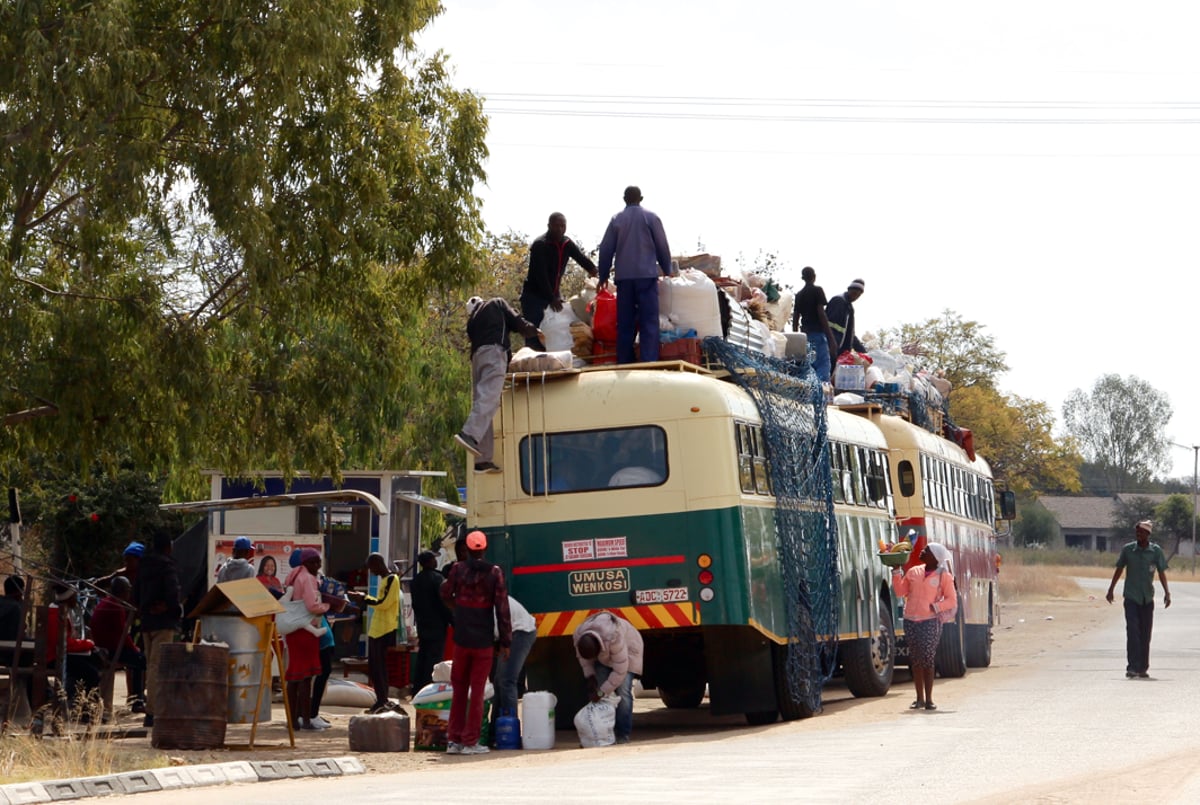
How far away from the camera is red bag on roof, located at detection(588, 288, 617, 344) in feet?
58.7

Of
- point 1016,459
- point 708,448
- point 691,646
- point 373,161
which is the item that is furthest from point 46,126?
point 1016,459

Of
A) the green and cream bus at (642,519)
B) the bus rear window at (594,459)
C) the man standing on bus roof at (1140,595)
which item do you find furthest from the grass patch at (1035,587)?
the bus rear window at (594,459)

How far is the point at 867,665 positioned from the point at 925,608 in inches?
97.4

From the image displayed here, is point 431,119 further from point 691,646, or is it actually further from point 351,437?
point 351,437

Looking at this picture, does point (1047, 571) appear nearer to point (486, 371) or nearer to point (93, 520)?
point (93, 520)

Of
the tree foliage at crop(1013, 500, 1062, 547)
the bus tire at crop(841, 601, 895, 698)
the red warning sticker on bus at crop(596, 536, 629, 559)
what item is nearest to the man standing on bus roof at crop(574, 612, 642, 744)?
the red warning sticker on bus at crop(596, 536, 629, 559)

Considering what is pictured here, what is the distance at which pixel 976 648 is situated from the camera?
2636 centimetres

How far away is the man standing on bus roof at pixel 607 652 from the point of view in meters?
15.4

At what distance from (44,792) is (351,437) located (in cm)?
1830

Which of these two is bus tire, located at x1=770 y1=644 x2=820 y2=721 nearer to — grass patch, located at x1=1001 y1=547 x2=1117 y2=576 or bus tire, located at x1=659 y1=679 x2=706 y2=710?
bus tire, located at x1=659 y1=679 x2=706 y2=710

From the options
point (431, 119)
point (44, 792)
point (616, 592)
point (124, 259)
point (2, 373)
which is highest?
point (431, 119)

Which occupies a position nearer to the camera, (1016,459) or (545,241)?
(545,241)

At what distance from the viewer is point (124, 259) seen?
1795cm

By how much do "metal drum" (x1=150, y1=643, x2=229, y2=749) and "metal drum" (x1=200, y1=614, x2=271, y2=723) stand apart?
2.72 feet
